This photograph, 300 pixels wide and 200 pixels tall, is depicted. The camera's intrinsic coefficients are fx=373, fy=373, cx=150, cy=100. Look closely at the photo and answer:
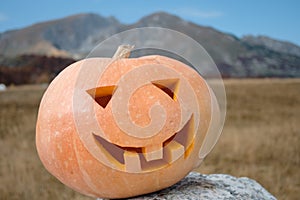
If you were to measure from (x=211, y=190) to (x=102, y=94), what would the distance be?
3.57ft

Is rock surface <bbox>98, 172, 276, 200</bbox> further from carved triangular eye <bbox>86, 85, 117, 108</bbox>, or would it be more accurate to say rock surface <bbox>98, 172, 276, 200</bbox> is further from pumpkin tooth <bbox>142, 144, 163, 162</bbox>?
carved triangular eye <bbox>86, 85, 117, 108</bbox>

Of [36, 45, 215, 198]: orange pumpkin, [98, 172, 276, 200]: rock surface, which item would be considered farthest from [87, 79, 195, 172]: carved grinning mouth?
[98, 172, 276, 200]: rock surface

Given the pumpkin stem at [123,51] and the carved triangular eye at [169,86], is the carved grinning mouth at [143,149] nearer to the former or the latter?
the carved triangular eye at [169,86]

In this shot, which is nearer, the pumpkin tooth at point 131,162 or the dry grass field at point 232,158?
the pumpkin tooth at point 131,162

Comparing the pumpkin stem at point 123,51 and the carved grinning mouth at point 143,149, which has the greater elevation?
the pumpkin stem at point 123,51

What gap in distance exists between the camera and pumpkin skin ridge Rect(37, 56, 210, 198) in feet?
8.11

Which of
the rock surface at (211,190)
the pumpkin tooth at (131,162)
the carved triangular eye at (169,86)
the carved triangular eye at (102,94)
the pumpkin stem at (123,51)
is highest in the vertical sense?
the pumpkin stem at (123,51)

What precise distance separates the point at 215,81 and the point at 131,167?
1072 millimetres

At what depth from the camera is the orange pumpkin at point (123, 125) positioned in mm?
2441

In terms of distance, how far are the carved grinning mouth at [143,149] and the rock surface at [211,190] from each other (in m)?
0.30

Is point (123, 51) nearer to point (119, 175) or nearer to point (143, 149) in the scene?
point (143, 149)

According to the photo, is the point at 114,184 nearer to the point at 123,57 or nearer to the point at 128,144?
the point at 128,144

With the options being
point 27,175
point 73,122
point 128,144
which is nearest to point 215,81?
point 128,144

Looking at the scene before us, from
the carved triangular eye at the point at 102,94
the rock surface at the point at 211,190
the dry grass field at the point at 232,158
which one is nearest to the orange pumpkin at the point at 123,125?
the carved triangular eye at the point at 102,94
